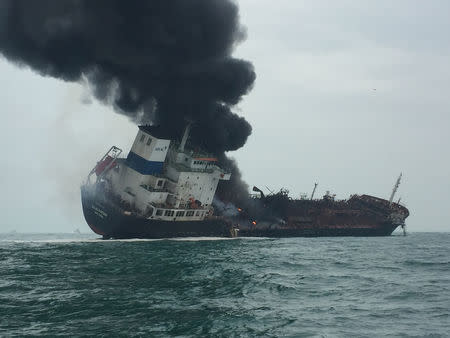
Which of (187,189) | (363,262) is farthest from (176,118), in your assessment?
(363,262)

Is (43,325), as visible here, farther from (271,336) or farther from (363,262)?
(363,262)

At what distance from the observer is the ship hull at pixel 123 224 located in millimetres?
57219

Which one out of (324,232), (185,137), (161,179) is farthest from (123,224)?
(324,232)

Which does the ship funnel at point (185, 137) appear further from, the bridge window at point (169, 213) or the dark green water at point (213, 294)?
the dark green water at point (213, 294)

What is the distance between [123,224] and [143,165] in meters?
8.27

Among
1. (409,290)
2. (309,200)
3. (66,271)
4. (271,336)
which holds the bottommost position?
(66,271)

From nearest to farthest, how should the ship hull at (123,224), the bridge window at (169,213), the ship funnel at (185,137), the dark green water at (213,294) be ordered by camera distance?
the dark green water at (213,294) → the ship hull at (123,224) → the bridge window at (169,213) → the ship funnel at (185,137)

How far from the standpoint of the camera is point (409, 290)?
32438mm

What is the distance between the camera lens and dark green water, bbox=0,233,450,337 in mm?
22734

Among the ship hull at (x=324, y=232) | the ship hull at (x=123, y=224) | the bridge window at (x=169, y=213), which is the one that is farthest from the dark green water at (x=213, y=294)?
the ship hull at (x=324, y=232)

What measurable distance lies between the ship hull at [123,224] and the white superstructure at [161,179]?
1.12 m

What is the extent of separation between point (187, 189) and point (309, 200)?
1278 inches

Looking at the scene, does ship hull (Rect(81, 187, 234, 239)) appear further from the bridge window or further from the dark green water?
the dark green water

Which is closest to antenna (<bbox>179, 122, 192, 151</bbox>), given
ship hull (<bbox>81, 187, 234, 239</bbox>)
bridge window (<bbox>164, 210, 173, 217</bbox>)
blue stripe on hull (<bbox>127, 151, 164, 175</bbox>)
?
blue stripe on hull (<bbox>127, 151, 164, 175</bbox>)
